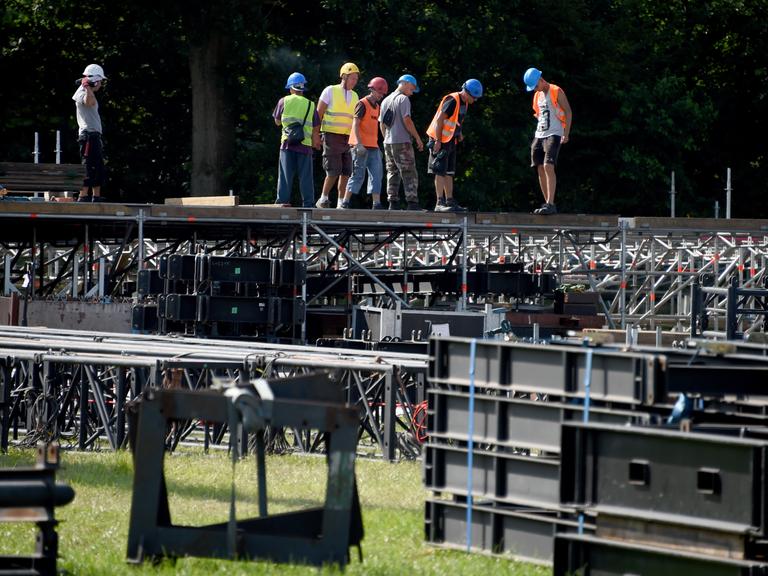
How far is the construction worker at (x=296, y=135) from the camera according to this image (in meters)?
24.5

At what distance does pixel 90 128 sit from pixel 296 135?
302 cm

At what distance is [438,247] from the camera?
137ft

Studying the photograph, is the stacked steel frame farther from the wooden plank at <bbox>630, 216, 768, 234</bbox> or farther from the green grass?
the wooden plank at <bbox>630, 216, 768, 234</bbox>

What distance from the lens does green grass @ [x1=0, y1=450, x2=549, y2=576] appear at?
9.84 metres

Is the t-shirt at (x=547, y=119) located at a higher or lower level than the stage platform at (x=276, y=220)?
higher

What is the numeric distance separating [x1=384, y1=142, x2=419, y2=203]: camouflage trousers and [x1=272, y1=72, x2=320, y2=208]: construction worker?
1.15 m

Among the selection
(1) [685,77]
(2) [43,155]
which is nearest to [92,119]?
(2) [43,155]

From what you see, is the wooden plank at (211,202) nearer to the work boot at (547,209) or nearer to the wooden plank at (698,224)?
the work boot at (547,209)

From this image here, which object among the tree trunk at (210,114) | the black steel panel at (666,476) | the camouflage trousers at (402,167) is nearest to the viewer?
the black steel panel at (666,476)

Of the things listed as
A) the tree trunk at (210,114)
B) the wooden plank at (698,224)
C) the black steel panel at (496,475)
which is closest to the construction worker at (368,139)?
the wooden plank at (698,224)

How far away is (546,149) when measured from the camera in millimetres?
24406

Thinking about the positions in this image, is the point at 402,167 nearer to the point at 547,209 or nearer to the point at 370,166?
the point at 370,166

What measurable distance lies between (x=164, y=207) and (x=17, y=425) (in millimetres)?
6716

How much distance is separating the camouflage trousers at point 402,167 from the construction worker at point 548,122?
74.1 inches
